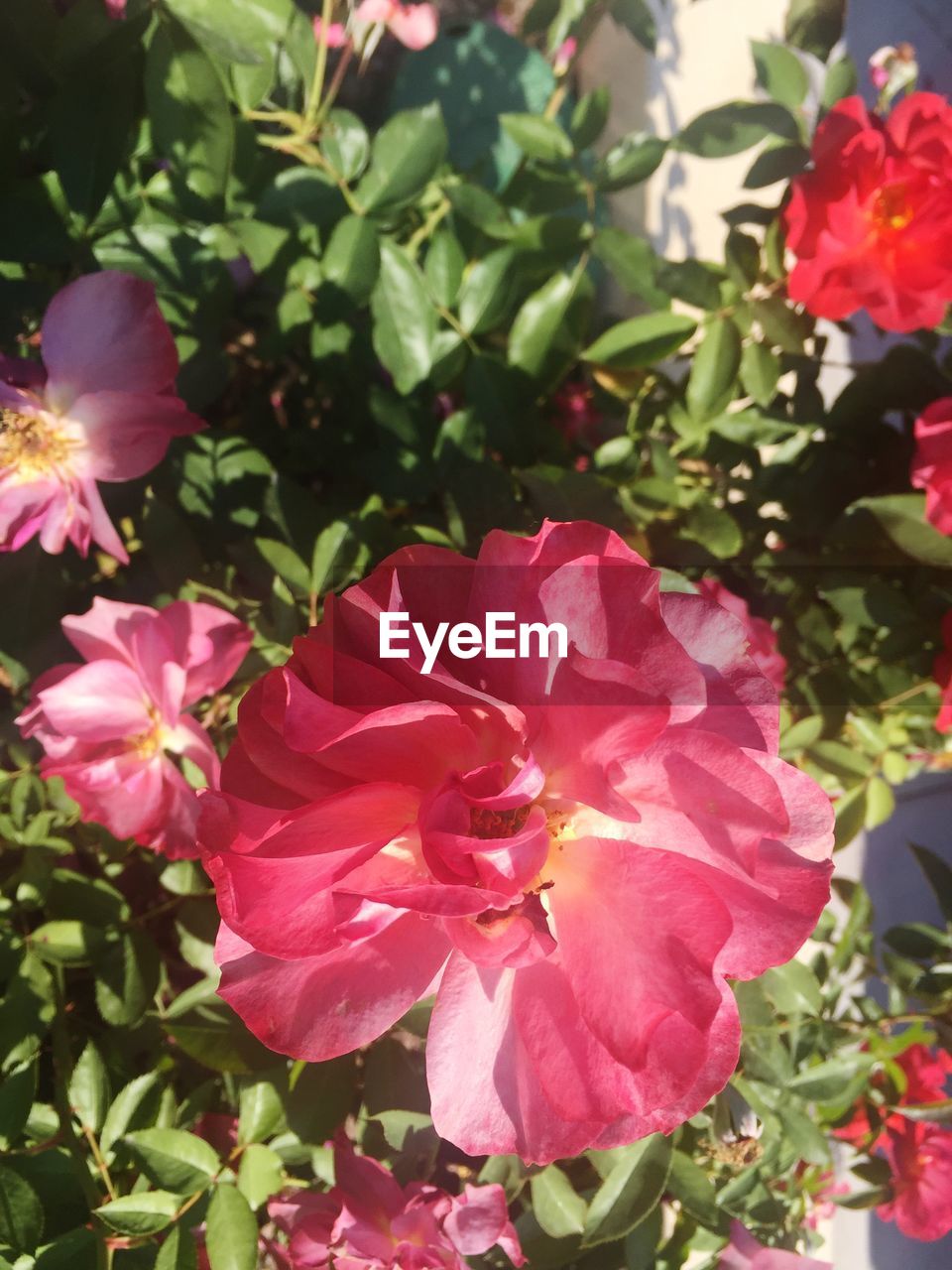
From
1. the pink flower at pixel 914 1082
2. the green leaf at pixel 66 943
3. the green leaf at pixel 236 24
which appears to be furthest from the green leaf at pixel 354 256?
the pink flower at pixel 914 1082

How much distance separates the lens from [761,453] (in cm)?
72

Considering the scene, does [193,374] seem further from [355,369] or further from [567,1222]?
[567,1222]

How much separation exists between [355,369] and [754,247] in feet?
0.96

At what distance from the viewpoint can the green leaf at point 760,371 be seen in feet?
1.82

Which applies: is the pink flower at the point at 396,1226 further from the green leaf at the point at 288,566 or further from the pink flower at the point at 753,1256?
the green leaf at the point at 288,566

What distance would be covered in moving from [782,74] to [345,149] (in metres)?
0.29

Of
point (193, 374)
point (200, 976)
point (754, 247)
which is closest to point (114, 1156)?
point (200, 976)

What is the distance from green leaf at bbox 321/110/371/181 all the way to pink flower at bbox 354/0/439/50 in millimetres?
254

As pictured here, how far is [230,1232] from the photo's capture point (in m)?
0.41

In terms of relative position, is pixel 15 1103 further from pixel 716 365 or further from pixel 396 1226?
pixel 716 365

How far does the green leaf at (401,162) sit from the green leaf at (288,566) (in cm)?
24

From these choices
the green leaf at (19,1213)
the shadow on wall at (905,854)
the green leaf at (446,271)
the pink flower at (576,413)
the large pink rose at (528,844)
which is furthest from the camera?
the pink flower at (576,413)

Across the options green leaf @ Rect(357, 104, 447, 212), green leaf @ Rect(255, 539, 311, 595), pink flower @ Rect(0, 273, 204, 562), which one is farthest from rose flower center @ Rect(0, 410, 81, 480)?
green leaf @ Rect(357, 104, 447, 212)

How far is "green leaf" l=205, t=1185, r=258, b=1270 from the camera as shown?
1.32ft
